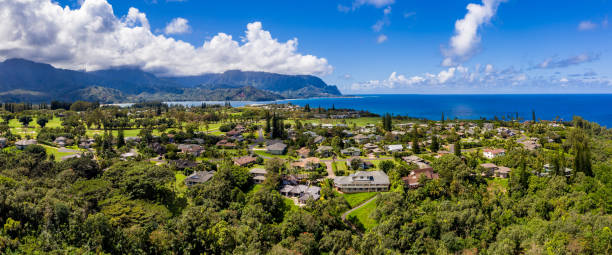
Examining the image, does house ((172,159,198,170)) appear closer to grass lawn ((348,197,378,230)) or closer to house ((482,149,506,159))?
grass lawn ((348,197,378,230))

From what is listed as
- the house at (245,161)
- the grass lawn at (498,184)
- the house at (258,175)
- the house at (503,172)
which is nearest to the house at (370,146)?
the house at (503,172)

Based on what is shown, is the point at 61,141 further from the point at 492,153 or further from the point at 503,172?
the point at 492,153

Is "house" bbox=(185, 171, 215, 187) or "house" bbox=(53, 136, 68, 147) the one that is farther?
"house" bbox=(53, 136, 68, 147)

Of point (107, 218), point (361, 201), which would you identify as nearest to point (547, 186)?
point (361, 201)

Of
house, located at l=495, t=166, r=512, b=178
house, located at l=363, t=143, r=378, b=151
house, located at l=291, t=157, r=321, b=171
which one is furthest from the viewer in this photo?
house, located at l=363, t=143, r=378, b=151

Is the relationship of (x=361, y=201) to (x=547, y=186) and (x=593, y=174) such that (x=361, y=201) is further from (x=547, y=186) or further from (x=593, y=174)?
(x=593, y=174)

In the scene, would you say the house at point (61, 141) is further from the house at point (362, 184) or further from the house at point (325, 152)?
the house at point (362, 184)

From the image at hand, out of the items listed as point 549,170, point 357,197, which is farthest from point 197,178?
point 549,170

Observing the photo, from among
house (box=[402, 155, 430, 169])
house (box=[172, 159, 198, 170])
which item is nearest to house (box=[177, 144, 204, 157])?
house (box=[172, 159, 198, 170])
